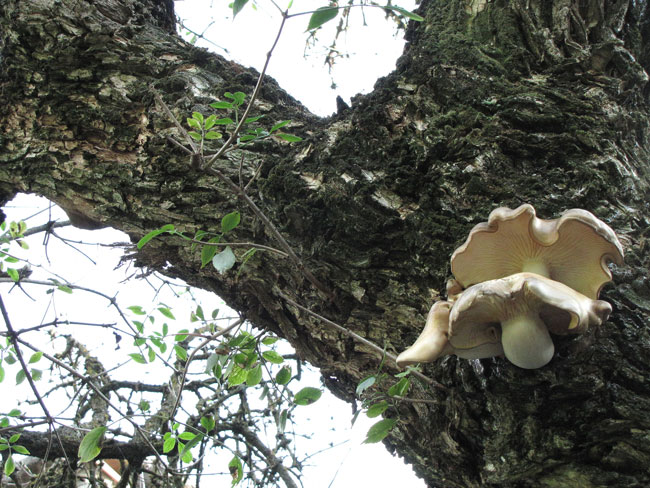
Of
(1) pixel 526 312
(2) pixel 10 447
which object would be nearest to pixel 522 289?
(1) pixel 526 312

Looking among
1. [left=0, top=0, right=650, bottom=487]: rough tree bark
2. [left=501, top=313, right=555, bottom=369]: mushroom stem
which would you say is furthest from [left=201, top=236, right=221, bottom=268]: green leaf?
[left=501, top=313, right=555, bottom=369]: mushroom stem

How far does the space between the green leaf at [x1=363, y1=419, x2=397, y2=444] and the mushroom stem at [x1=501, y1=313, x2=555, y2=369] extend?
0.32 m

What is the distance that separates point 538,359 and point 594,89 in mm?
974

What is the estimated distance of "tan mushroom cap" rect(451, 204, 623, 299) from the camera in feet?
3.37

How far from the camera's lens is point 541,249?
3.63 ft

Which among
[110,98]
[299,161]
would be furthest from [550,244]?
[110,98]

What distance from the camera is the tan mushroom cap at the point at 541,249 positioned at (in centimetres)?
103

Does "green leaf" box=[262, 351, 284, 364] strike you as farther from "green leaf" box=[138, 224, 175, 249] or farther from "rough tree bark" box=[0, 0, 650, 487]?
"green leaf" box=[138, 224, 175, 249]

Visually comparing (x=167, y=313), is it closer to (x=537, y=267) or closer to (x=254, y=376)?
(x=254, y=376)

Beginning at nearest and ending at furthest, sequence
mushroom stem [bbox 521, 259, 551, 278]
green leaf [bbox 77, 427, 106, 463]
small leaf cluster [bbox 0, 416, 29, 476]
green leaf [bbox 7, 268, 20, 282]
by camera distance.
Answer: mushroom stem [bbox 521, 259, 551, 278]
green leaf [bbox 77, 427, 106, 463]
small leaf cluster [bbox 0, 416, 29, 476]
green leaf [bbox 7, 268, 20, 282]

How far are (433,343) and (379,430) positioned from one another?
28 cm

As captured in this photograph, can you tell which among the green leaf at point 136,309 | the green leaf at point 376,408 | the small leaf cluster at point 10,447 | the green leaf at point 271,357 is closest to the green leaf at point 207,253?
the green leaf at point 271,357

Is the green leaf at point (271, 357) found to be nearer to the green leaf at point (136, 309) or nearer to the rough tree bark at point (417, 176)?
the rough tree bark at point (417, 176)

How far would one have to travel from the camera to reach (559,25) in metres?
1.67
